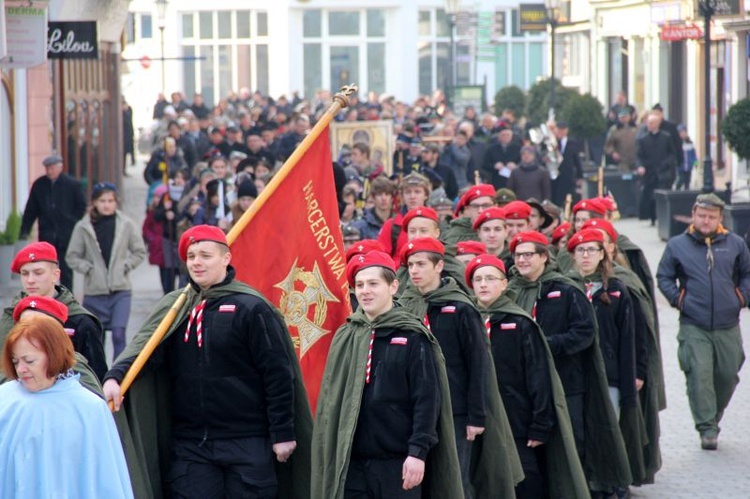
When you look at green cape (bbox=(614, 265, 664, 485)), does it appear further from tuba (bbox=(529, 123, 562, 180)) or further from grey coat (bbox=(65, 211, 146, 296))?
tuba (bbox=(529, 123, 562, 180))

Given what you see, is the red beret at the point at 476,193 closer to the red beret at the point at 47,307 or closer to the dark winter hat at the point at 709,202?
the dark winter hat at the point at 709,202

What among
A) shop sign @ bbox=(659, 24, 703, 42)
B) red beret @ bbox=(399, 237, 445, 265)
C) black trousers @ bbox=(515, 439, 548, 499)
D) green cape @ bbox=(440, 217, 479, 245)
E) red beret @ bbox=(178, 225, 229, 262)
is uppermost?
shop sign @ bbox=(659, 24, 703, 42)

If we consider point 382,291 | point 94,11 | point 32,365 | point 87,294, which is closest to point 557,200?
point 94,11

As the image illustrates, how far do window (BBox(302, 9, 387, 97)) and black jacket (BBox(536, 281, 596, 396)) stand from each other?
55936 mm

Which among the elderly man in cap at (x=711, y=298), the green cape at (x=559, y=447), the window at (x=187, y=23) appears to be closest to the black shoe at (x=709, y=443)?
the elderly man in cap at (x=711, y=298)

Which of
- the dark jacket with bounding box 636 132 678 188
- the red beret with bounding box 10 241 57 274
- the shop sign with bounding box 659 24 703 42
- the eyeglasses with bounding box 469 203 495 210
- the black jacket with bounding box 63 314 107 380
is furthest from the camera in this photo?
the shop sign with bounding box 659 24 703 42

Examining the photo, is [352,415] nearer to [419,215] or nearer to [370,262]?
[370,262]

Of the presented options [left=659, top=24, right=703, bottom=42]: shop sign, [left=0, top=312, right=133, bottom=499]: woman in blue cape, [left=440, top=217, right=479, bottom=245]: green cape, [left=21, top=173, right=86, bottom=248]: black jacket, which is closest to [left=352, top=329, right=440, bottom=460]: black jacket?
[left=0, top=312, right=133, bottom=499]: woman in blue cape

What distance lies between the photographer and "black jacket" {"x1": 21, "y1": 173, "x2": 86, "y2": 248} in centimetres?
1736

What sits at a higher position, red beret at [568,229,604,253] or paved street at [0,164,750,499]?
red beret at [568,229,604,253]

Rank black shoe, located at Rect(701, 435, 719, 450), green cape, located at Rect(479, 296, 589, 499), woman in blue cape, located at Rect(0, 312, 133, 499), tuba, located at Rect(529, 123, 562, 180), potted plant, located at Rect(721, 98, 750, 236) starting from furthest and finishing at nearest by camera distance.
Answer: tuba, located at Rect(529, 123, 562, 180), potted plant, located at Rect(721, 98, 750, 236), black shoe, located at Rect(701, 435, 719, 450), green cape, located at Rect(479, 296, 589, 499), woman in blue cape, located at Rect(0, 312, 133, 499)

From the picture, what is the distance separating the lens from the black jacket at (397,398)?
24.1ft

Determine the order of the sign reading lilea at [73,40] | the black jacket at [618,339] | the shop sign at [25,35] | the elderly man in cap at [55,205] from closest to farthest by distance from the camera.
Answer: the black jacket at [618,339], the shop sign at [25,35], the elderly man in cap at [55,205], the sign reading lilea at [73,40]

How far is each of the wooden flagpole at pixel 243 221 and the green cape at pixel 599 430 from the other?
1496mm
